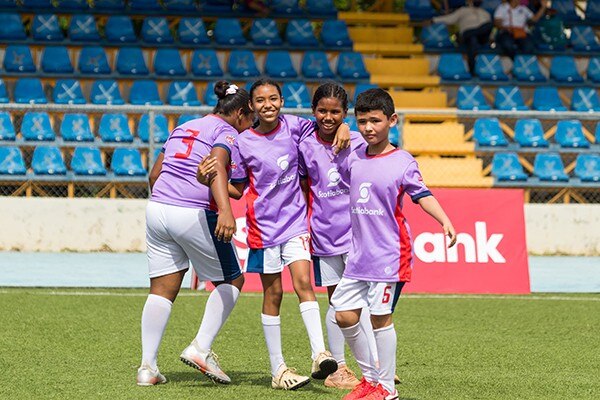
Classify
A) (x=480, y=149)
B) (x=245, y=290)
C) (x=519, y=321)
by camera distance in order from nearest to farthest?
(x=519, y=321), (x=245, y=290), (x=480, y=149)

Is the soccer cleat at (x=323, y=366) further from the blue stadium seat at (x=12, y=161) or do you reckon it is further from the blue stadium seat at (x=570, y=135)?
the blue stadium seat at (x=570, y=135)

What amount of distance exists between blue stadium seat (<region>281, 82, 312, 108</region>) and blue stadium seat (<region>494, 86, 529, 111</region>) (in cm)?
341

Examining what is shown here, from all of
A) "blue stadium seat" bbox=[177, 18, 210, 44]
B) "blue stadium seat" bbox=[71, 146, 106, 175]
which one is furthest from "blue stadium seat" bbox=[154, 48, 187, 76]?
"blue stadium seat" bbox=[71, 146, 106, 175]

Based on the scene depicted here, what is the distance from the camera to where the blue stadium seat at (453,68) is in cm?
2197

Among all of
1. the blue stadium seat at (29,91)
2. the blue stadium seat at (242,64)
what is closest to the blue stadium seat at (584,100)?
the blue stadium seat at (242,64)

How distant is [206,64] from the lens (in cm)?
2102

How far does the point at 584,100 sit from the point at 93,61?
335 inches

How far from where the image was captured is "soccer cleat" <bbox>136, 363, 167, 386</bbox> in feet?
23.6

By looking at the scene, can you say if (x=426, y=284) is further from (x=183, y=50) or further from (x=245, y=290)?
(x=183, y=50)

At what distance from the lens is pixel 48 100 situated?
20.1 meters

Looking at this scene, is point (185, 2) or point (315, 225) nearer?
point (315, 225)

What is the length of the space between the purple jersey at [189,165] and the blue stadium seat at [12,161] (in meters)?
10.1

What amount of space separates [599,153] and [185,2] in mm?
8157

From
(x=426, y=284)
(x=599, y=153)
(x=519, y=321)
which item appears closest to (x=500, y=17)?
(x=599, y=153)
